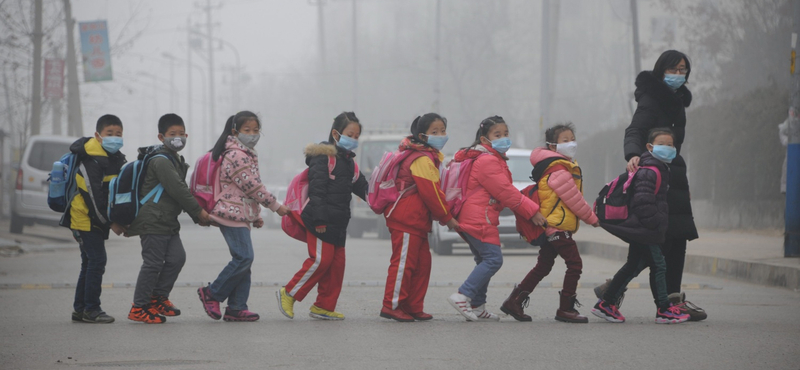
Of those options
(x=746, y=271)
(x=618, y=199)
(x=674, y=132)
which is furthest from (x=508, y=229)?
(x=618, y=199)

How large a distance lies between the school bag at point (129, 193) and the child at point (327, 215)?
1.08 m

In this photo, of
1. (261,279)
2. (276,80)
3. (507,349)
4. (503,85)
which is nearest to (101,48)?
(261,279)

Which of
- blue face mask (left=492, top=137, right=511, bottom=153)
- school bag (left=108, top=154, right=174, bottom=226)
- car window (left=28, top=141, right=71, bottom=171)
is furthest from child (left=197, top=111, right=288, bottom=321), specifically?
car window (left=28, top=141, right=71, bottom=171)

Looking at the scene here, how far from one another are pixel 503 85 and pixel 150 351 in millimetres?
52219

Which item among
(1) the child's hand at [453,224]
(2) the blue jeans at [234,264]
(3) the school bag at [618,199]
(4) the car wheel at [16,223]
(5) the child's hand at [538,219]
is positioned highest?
(3) the school bag at [618,199]

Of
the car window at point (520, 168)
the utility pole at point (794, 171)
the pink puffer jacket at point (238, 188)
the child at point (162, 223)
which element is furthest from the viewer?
the car window at point (520, 168)

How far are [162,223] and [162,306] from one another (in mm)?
674

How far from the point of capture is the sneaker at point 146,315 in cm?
743

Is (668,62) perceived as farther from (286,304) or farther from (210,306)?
(210,306)

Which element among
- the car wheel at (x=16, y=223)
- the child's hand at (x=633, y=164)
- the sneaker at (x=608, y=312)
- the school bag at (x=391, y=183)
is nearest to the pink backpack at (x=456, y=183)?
the school bag at (x=391, y=183)

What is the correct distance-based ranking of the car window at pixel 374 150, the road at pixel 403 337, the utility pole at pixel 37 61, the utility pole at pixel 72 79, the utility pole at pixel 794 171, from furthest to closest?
the utility pole at pixel 72 79 → the utility pole at pixel 37 61 → the car window at pixel 374 150 → the utility pole at pixel 794 171 → the road at pixel 403 337

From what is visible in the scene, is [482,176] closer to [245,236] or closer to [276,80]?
[245,236]

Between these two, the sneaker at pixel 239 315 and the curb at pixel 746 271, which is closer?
the sneaker at pixel 239 315

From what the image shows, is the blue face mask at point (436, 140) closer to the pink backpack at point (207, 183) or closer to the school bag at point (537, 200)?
the school bag at point (537, 200)
